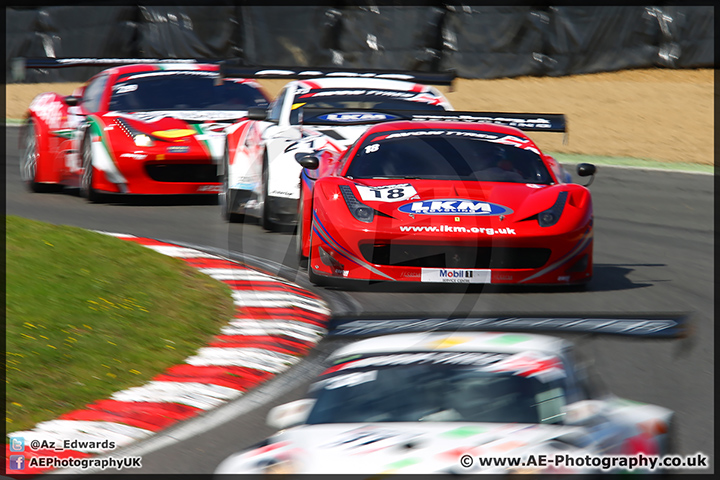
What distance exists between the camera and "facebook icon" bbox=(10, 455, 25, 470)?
14.3 ft

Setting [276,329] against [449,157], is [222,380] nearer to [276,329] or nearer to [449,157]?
[276,329]

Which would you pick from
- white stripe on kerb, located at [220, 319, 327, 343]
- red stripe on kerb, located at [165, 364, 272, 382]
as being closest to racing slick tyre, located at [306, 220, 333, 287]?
white stripe on kerb, located at [220, 319, 327, 343]

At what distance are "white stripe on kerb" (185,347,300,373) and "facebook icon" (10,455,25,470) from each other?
1.52 m

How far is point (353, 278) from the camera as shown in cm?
749

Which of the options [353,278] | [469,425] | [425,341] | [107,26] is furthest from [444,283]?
[107,26]

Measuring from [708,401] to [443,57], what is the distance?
57.3ft

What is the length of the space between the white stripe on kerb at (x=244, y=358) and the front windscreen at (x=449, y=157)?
2305 millimetres

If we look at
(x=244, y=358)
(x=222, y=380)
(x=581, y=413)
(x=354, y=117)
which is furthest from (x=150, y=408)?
(x=354, y=117)

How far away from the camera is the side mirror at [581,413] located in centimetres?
339

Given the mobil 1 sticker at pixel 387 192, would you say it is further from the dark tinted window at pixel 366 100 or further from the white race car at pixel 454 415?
the white race car at pixel 454 415

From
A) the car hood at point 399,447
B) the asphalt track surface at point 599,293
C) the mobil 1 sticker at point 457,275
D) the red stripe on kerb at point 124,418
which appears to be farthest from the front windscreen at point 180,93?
the car hood at point 399,447

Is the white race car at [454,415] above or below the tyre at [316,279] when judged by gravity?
above

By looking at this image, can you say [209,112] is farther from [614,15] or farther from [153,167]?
[614,15]

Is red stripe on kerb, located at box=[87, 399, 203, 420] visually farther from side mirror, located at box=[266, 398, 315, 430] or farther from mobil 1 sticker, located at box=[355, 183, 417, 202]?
mobil 1 sticker, located at box=[355, 183, 417, 202]
